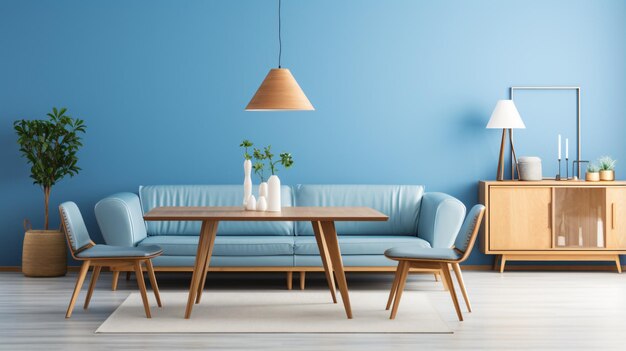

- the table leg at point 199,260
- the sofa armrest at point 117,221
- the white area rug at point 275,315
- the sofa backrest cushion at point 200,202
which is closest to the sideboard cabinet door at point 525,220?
the white area rug at point 275,315

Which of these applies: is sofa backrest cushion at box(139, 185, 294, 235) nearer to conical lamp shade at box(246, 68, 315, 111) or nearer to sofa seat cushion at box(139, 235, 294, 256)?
sofa seat cushion at box(139, 235, 294, 256)

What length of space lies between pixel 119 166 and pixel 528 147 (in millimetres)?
3484

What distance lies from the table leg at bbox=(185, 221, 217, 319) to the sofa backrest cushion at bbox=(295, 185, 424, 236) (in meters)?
1.69

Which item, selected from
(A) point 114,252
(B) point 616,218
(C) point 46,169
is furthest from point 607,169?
(C) point 46,169

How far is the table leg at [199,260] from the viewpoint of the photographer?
499 cm

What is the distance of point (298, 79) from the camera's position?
716 cm

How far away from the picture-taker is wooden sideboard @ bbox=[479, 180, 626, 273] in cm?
687

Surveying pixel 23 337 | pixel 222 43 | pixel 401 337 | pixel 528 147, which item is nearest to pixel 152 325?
pixel 23 337

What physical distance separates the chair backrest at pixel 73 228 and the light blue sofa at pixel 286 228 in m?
0.83

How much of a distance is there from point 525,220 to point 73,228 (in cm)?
364

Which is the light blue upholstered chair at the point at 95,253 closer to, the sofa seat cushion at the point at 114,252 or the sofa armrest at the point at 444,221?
the sofa seat cushion at the point at 114,252

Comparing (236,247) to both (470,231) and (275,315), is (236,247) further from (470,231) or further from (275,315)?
(470,231)

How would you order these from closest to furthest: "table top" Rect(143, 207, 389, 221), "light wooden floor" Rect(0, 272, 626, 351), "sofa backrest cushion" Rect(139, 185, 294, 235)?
"light wooden floor" Rect(0, 272, 626, 351) < "table top" Rect(143, 207, 389, 221) < "sofa backrest cushion" Rect(139, 185, 294, 235)

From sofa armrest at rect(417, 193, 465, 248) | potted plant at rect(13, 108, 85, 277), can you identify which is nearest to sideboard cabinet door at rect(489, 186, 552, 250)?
sofa armrest at rect(417, 193, 465, 248)
